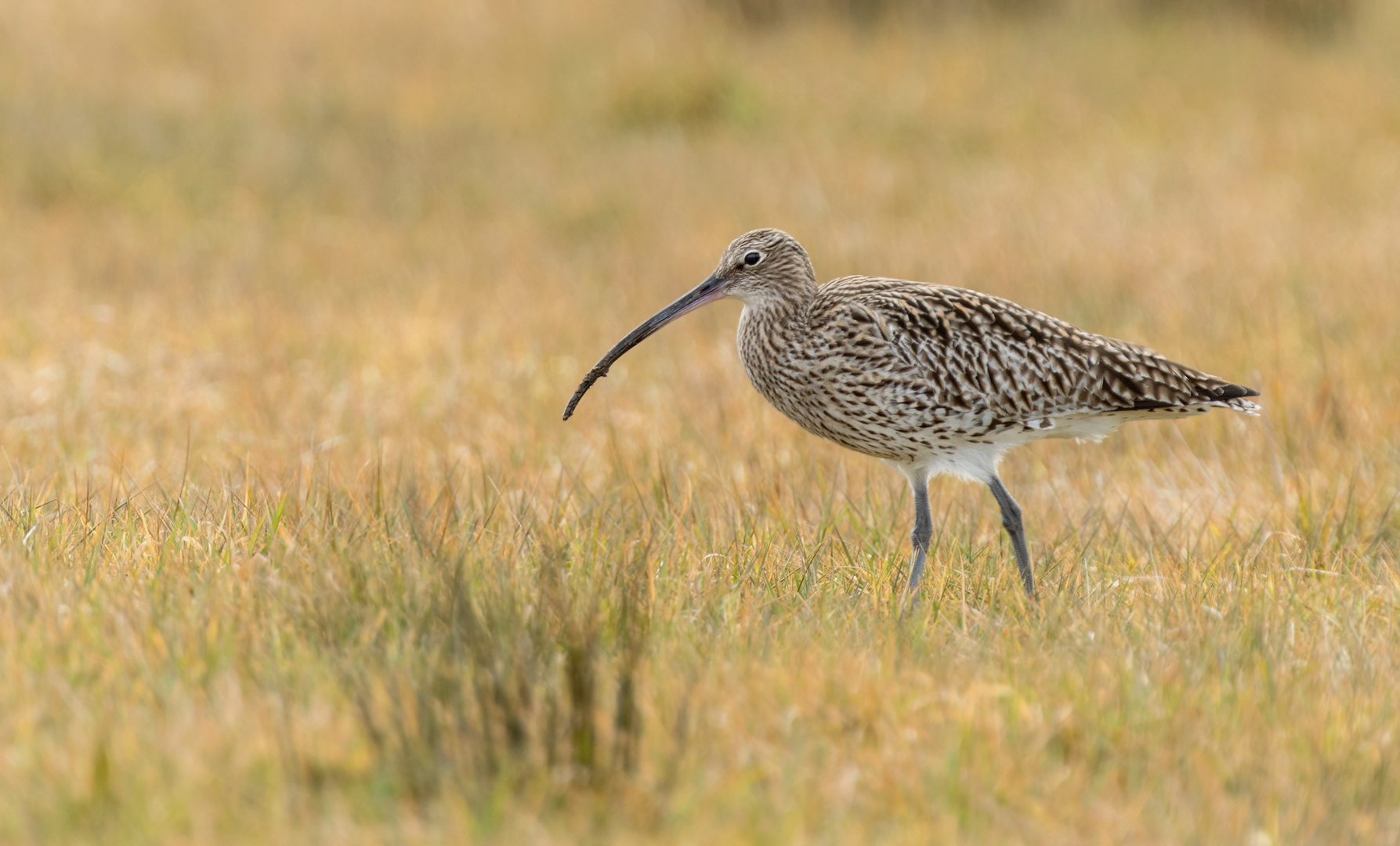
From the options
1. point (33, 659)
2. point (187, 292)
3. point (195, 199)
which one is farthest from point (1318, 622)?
point (195, 199)

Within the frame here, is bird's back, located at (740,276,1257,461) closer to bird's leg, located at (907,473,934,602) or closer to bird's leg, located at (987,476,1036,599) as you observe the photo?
bird's leg, located at (907,473,934,602)

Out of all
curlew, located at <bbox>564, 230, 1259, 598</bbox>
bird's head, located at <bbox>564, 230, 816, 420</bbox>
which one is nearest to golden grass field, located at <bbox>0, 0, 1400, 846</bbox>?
curlew, located at <bbox>564, 230, 1259, 598</bbox>

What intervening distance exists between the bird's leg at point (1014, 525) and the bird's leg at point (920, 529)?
0.76 feet

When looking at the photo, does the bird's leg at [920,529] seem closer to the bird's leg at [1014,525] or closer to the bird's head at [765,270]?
the bird's leg at [1014,525]

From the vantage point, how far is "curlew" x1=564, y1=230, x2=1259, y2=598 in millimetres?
5152

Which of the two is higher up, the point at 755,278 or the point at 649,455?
the point at 755,278

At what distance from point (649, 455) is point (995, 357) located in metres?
1.68

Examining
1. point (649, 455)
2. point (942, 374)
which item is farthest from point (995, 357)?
point (649, 455)

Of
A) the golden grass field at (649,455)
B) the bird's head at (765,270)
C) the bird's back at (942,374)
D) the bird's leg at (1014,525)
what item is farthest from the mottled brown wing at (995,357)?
the golden grass field at (649,455)

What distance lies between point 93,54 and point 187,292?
21.7 feet

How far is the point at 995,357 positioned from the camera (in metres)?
5.31

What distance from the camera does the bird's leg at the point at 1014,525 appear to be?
15.9 feet

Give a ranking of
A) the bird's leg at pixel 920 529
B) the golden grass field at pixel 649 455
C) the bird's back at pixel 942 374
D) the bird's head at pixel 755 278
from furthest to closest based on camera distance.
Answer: the bird's head at pixel 755 278
the bird's back at pixel 942 374
the bird's leg at pixel 920 529
the golden grass field at pixel 649 455

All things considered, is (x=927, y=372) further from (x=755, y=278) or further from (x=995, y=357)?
(x=755, y=278)
